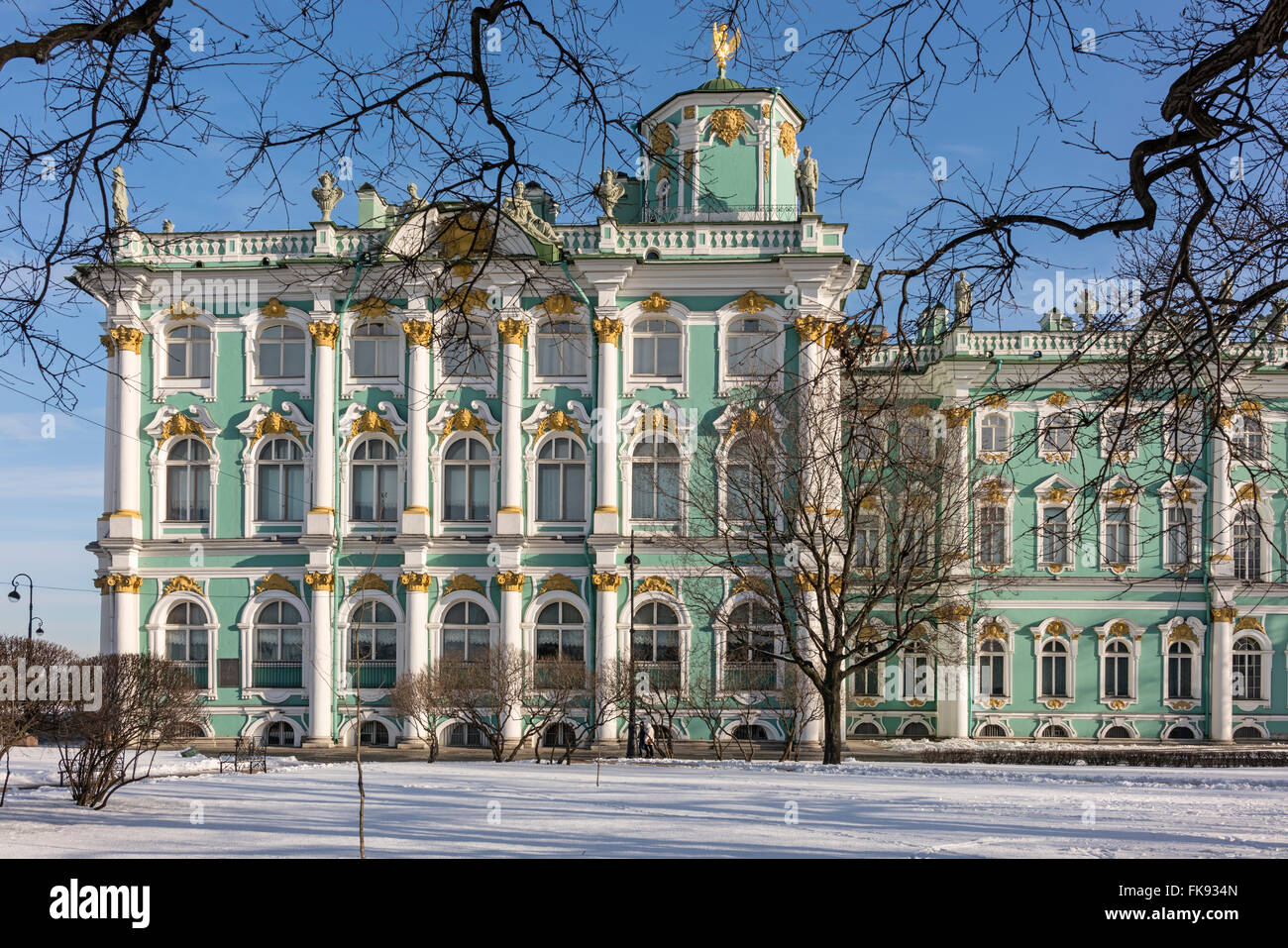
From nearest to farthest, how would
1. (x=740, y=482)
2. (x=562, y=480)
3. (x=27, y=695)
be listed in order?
(x=27, y=695), (x=740, y=482), (x=562, y=480)

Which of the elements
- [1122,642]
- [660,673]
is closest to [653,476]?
[660,673]

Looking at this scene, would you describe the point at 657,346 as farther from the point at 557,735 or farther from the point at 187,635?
the point at 187,635

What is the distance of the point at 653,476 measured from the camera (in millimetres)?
36656

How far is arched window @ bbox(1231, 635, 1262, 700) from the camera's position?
1571 inches

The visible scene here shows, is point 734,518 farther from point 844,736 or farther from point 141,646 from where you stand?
point 141,646

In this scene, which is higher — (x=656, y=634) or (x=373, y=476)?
(x=373, y=476)

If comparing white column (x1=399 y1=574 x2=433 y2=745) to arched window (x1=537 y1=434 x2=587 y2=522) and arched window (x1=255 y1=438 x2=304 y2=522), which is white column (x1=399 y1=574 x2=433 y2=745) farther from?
arched window (x1=255 y1=438 x2=304 y2=522)

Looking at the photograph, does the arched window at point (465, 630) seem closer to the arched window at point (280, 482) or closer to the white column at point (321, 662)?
the white column at point (321, 662)

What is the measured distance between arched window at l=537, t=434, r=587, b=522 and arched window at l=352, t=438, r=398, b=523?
4.12m

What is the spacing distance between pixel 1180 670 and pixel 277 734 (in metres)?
26.2

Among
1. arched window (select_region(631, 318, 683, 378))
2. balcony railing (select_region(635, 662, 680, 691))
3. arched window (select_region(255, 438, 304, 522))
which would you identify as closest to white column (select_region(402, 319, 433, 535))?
arched window (select_region(255, 438, 304, 522))

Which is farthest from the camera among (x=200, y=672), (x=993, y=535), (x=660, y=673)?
(x=993, y=535)

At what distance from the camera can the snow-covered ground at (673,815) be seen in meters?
11.0

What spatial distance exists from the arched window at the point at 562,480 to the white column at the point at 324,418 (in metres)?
5.73
